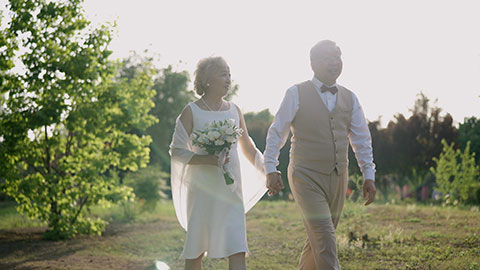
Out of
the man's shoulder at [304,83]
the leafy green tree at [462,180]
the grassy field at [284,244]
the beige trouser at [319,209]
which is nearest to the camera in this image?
the beige trouser at [319,209]

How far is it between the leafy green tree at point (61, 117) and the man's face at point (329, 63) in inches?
249

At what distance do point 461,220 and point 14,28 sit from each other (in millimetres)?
9370

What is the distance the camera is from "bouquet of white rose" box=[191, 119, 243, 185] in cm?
443

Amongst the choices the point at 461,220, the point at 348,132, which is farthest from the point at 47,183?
the point at 461,220

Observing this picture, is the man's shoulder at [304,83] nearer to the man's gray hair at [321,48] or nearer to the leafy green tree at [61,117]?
the man's gray hair at [321,48]

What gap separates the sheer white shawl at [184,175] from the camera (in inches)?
183

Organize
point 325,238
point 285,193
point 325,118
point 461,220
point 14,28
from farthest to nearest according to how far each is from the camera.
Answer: point 285,193, point 461,220, point 14,28, point 325,118, point 325,238

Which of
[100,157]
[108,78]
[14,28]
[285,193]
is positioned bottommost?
[285,193]

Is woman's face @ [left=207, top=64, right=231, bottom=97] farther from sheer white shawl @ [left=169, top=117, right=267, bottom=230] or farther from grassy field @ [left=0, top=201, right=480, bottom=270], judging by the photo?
grassy field @ [left=0, top=201, right=480, bottom=270]

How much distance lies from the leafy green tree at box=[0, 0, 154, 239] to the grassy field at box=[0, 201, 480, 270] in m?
0.98

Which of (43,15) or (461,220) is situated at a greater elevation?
(43,15)

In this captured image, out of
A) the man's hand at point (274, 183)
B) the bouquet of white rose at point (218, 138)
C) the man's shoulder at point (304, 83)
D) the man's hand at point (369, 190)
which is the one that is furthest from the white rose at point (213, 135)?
the man's hand at point (369, 190)

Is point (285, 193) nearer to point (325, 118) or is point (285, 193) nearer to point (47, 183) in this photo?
point (47, 183)

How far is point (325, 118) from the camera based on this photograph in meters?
4.55
